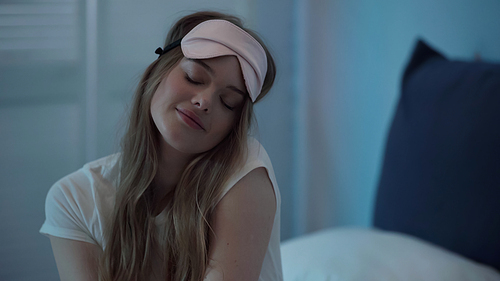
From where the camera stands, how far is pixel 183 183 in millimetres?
682

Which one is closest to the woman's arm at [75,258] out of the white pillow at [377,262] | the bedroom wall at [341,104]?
the white pillow at [377,262]

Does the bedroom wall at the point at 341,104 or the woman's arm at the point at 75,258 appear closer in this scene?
the woman's arm at the point at 75,258

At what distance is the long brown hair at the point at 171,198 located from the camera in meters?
0.65

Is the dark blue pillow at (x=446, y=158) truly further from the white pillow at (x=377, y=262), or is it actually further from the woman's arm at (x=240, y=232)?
the woman's arm at (x=240, y=232)

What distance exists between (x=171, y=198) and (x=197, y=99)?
20 cm

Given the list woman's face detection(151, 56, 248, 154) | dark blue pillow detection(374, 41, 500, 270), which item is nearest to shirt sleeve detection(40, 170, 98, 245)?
woman's face detection(151, 56, 248, 154)

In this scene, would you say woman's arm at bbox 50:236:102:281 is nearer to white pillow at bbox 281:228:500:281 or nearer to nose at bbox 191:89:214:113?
nose at bbox 191:89:214:113

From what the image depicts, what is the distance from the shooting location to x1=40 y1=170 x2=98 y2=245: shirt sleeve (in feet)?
2.15

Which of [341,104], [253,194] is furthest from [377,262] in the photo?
[341,104]

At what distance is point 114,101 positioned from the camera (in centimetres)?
70

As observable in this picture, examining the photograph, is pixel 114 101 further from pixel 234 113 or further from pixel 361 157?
pixel 361 157

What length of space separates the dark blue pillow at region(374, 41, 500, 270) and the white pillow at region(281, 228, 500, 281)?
0.36ft

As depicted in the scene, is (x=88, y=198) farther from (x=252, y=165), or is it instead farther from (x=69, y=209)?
(x=252, y=165)

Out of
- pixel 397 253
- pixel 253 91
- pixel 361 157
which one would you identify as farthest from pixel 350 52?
pixel 253 91
